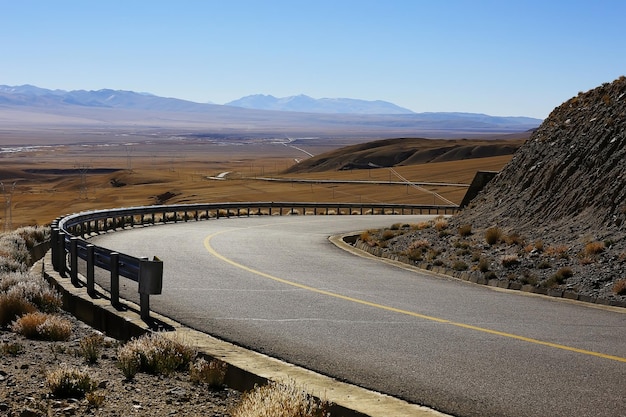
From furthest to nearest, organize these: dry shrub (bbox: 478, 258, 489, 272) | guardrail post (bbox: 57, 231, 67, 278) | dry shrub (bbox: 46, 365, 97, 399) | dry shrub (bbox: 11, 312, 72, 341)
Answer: dry shrub (bbox: 478, 258, 489, 272)
guardrail post (bbox: 57, 231, 67, 278)
dry shrub (bbox: 11, 312, 72, 341)
dry shrub (bbox: 46, 365, 97, 399)

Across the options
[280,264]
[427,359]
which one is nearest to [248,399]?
[427,359]

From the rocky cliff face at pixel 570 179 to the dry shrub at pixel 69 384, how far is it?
42.6ft

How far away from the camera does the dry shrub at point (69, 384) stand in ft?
25.3

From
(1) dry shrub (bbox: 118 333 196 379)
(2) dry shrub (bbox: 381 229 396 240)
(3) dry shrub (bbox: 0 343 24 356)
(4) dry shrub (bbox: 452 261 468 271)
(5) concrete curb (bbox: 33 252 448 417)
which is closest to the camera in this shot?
(5) concrete curb (bbox: 33 252 448 417)

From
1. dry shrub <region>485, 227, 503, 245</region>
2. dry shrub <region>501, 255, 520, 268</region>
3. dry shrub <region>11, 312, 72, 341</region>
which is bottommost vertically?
dry shrub <region>501, 255, 520, 268</region>

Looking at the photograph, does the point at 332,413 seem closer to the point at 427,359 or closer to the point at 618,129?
the point at 427,359

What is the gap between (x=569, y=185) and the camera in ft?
71.5

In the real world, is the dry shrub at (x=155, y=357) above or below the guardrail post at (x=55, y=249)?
above

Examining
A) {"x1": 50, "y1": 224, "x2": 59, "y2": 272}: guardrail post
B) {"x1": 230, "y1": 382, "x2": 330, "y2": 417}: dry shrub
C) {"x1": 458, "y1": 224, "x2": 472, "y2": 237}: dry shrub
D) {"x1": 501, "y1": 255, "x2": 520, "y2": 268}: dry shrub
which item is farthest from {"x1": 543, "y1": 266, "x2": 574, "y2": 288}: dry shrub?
{"x1": 230, "y1": 382, "x2": 330, "y2": 417}: dry shrub

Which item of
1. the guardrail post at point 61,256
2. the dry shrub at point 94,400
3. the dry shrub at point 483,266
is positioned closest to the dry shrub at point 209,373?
the dry shrub at point 94,400

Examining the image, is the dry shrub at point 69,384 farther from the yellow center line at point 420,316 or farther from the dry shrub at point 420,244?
the dry shrub at point 420,244

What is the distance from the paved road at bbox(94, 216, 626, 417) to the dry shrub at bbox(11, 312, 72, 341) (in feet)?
5.46

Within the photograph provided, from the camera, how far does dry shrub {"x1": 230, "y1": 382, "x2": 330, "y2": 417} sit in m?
6.38

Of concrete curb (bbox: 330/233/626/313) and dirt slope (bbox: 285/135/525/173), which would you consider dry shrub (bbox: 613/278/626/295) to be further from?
dirt slope (bbox: 285/135/525/173)
